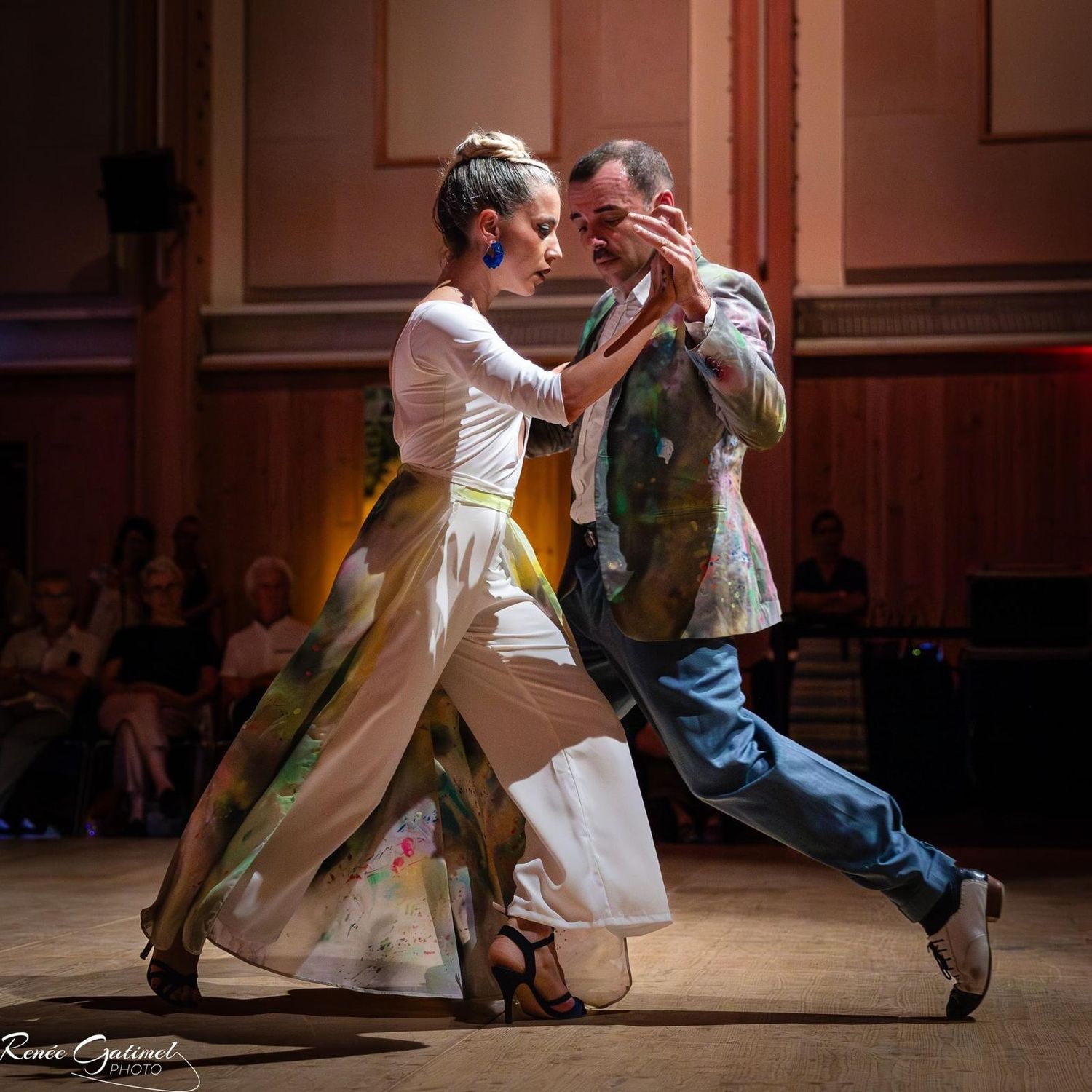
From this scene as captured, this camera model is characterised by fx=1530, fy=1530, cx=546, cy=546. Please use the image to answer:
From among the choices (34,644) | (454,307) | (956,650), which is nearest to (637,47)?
(956,650)

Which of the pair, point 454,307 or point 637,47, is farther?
point 637,47

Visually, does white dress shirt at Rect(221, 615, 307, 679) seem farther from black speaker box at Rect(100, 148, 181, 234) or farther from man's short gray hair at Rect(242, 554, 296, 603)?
black speaker box at Rect(100, 148, 181, 234)

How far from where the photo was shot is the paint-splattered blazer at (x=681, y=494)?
8.46 ft

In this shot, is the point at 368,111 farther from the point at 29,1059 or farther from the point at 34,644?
the point at 29,1059

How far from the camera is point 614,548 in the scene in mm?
2654

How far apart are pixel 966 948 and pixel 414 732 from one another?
100cm

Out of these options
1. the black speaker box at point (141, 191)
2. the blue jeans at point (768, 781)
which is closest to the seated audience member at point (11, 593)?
the black speaker box at point (141, 191)

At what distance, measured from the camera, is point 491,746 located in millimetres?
2598

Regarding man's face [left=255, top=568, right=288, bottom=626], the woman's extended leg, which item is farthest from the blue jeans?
man's face [left=255, top=568, right=288, bottom=626]

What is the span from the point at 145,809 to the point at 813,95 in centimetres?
522

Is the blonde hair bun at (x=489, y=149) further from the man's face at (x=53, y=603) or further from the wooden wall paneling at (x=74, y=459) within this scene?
the wooden wall paneling at (x=74, y=459)

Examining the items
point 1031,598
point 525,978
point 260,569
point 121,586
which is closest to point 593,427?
point 525,978

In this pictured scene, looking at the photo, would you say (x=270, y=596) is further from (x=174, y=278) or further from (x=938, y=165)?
(x=938, y=165)

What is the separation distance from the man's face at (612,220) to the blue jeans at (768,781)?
676 mm
